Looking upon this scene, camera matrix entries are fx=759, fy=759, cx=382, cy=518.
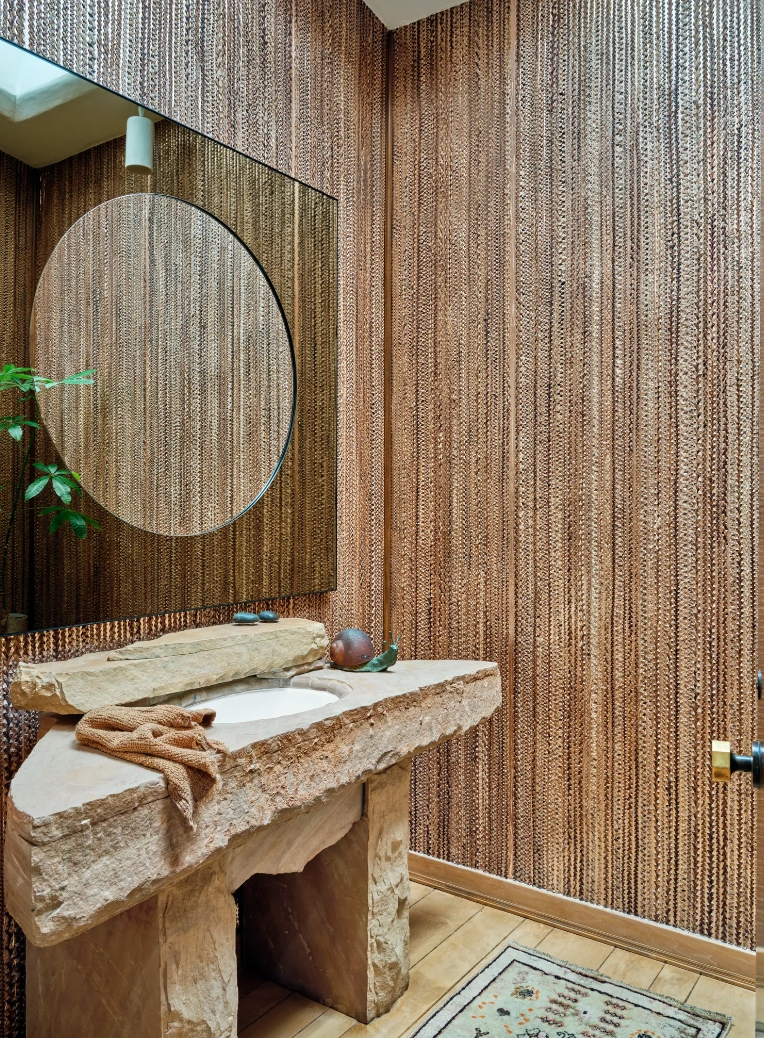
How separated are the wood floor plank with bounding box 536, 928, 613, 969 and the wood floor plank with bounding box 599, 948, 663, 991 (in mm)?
20

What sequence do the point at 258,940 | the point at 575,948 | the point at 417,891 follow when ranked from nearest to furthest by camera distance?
the point at 258,940
the point at 575,948
the point at 417,891

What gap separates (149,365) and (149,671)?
700 mm

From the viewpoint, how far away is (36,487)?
1515 mm

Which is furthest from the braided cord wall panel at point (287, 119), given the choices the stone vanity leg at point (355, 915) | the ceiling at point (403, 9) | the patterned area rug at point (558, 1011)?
the patterned area rug at point (558, 1011)

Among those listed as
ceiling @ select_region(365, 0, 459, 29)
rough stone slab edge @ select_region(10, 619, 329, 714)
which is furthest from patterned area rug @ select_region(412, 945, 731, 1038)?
ceiling @ select_region(365, 0, 459, 29)

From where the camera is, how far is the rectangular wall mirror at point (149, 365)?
149cm

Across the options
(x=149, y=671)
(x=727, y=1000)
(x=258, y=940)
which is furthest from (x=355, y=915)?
(x=727, y=1000)

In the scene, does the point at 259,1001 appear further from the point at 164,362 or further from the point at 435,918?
the point at 164,362

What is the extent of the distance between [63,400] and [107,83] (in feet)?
2.38

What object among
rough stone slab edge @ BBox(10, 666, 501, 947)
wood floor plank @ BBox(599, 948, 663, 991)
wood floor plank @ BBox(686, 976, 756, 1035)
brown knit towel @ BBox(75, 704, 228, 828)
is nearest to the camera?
rough stone slab edge @ BBox(10, 666, 501, 947)

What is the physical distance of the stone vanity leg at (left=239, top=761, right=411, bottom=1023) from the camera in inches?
68.0

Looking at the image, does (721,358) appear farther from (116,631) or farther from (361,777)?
(116,631)

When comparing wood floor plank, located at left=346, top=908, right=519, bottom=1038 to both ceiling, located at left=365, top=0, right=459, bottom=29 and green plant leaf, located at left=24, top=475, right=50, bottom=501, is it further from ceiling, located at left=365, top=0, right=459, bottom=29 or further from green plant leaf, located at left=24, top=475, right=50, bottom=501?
ceiling, located at left=365, top=0, right=459, bottom=29

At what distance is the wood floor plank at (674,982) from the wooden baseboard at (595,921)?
2cm
